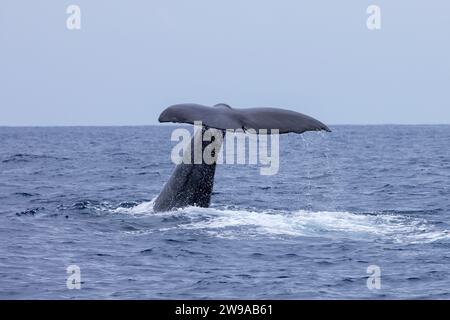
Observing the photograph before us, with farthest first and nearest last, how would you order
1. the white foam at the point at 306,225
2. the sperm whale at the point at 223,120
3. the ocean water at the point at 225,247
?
the white foam at the point at 306,225 → the sperm whale at the point at 223,120 → the ocean water at the point at 225,247

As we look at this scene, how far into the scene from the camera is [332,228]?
557 inches

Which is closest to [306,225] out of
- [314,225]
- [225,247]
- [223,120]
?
[314,225]

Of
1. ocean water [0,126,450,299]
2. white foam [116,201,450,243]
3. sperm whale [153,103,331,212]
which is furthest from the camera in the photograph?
white foam [116,201,450,243]

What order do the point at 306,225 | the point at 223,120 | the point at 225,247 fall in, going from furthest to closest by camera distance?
the point at 306,225 → the point at 225,247 → the point at 223,120

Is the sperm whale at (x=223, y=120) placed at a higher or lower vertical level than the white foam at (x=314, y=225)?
higher

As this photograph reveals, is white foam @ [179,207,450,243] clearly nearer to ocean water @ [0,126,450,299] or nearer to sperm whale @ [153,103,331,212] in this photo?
ocean water @ [0,126,450,299]

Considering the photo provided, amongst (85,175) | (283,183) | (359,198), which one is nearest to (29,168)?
(85,175)

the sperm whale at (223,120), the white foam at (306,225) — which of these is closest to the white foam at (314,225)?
the white foam at (306,225)

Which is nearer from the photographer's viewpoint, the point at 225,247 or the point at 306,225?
the point at 225,247

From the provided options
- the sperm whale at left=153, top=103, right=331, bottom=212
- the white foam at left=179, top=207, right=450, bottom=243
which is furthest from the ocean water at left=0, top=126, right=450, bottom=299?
the sperm whale at left=153, top=103, right=331, bottom=212

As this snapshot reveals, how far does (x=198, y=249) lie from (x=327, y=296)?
9.64ft

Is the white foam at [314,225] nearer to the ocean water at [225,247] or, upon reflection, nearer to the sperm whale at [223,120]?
the ocean water at [225,247]

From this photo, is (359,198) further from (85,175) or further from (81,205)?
A: (85,175)

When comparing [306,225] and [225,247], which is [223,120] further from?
[306,225]
